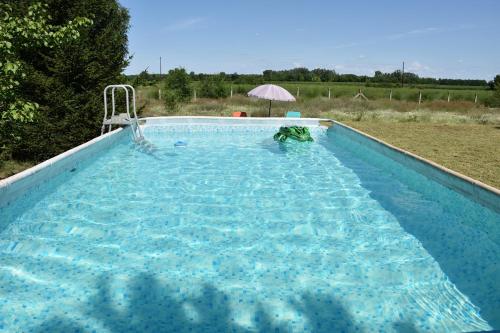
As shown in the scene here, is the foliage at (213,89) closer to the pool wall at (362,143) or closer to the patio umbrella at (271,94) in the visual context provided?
the patio umbrella at (271,94)

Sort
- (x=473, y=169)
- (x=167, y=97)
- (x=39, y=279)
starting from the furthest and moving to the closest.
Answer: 1. (x=167, y=97)
2. (x=473, y=169)
3. (x=39, y=279)

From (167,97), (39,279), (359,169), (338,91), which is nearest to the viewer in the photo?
(39,279)

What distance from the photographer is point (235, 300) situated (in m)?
3.41

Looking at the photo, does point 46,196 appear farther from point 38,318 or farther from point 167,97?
point 167,97

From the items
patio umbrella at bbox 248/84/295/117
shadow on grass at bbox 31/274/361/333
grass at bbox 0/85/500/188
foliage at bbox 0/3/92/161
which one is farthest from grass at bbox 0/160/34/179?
patio umbrella at bbox 248/84/295/117

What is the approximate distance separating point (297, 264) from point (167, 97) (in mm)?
16426

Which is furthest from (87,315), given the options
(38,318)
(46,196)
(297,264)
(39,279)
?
(46,196)

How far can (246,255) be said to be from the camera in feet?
14.0

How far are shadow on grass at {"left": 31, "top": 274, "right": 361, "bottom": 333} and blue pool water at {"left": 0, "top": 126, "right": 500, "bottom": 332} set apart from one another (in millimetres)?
12

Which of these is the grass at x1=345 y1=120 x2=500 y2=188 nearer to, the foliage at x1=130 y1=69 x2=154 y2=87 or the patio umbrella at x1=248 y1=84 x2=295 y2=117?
the patio umbrella at x1=248 y1=84 x2=295 y2=117

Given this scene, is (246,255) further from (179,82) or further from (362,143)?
(179,82)

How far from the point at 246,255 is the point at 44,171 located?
11.9 ft

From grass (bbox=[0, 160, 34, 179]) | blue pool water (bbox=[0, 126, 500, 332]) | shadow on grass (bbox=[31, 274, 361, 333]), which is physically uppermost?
grass (bbox=[0, 160, 34, 179])

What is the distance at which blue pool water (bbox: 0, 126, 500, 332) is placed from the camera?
3184 millimetres
